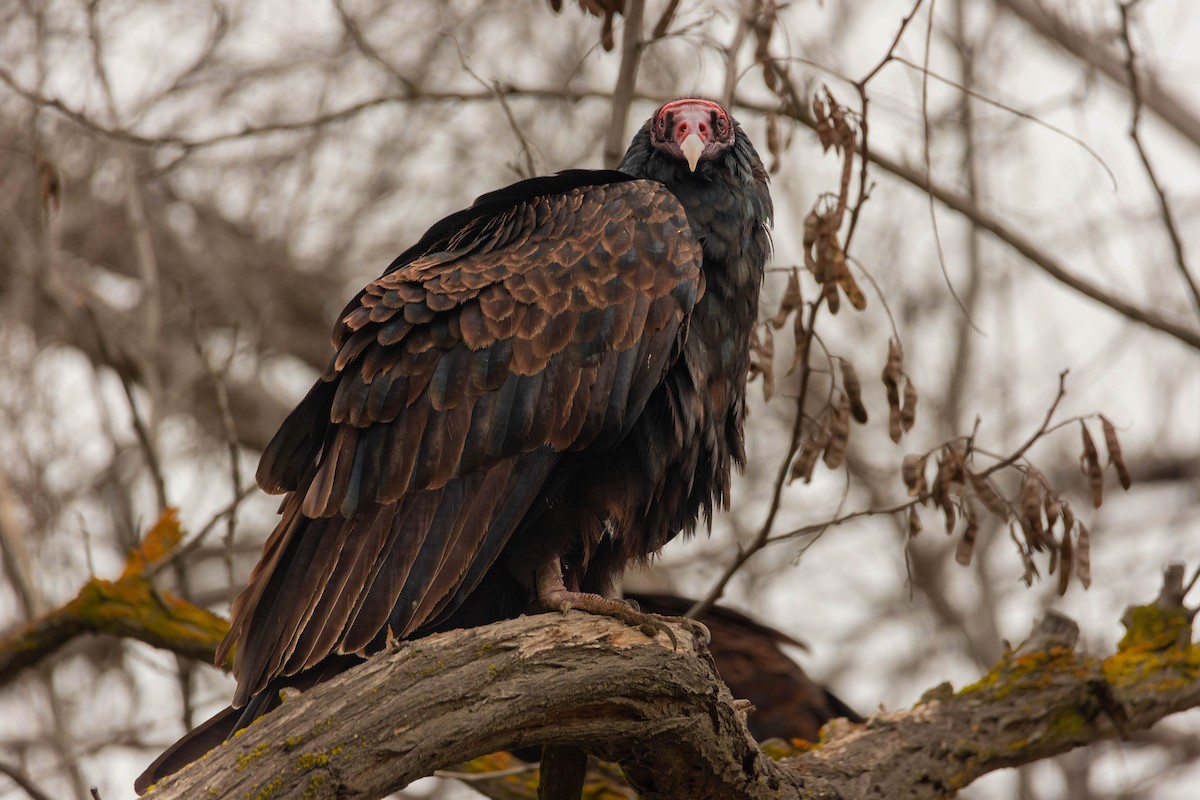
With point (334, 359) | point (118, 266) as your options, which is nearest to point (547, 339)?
point (334, 359)

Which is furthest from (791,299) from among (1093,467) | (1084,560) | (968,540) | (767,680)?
(767,680)

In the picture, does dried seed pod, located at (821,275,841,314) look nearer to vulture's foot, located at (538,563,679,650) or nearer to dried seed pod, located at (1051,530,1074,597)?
dried seed pod, located at (1051,530,1074,597)

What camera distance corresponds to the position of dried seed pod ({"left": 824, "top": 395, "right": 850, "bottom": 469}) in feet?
12.7

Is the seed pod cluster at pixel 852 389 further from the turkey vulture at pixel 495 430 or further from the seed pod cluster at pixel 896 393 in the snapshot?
the turkey vulture at pixel 495 430

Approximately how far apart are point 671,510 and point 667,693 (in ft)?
2.74

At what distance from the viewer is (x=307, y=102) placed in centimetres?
770

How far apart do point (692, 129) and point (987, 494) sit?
4.44 feet

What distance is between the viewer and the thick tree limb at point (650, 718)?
96.1 inches

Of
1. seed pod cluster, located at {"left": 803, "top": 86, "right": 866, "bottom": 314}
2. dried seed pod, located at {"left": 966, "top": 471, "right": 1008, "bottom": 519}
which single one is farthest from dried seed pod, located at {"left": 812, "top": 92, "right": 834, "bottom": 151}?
dried seed pod, located at {"left": 966, "top": 471, "right": 1008, "bottom": 519}

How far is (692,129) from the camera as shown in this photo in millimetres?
3939

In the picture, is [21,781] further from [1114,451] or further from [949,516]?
[1114,451]

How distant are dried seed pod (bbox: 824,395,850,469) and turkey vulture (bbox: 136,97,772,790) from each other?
1.23 ft

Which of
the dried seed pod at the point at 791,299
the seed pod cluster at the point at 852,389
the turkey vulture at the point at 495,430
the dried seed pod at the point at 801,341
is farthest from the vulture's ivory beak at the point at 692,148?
the seed pod cluster at the point at 852,389

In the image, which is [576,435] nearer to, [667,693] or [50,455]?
[667,693]
